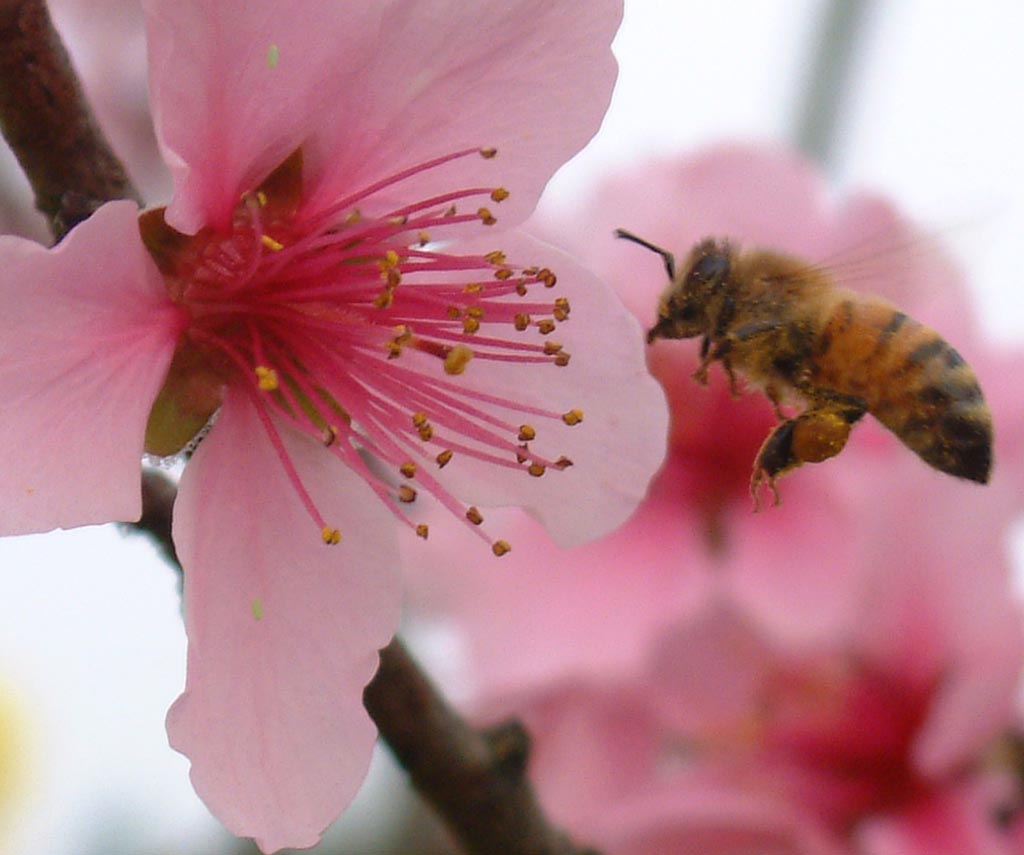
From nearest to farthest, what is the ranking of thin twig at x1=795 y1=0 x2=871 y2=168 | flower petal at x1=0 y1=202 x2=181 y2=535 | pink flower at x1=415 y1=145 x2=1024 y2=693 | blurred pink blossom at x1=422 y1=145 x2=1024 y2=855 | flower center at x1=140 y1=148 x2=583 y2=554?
flower petal at x1=0 y1=202 x2=181 y2=535, flower center at x1=140 y1=148 x2=583 y2=554, blurred pink blossom at x1=422 y1=145 x2=1024 y2=855, pink flower at x1=415 y1=145 x2=1024 y2=693, thin twig at x1=795 y1=0 x2=871 y2=168


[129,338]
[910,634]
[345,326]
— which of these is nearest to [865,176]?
[910,634]

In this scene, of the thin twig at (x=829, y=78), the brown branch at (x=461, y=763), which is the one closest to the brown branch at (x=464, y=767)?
the brown branch at (x=461, y=763)

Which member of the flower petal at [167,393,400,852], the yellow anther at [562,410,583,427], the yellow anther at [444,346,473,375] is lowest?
the flower petal at [167,393,400,852]

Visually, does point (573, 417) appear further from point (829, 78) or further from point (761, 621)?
point (829, 78)

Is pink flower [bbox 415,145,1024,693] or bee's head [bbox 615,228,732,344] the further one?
pink flower [bbox 415,145,1024,693]

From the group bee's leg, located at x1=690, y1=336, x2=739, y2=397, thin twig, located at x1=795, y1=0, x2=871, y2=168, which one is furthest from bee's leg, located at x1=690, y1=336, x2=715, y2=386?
thin twig, located at x1=795, y1=0, x2=871, y2=168

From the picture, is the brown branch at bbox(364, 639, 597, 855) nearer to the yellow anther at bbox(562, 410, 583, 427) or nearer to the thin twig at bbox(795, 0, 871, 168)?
the yellow anther at bbox(562, 410, 583, 427)
